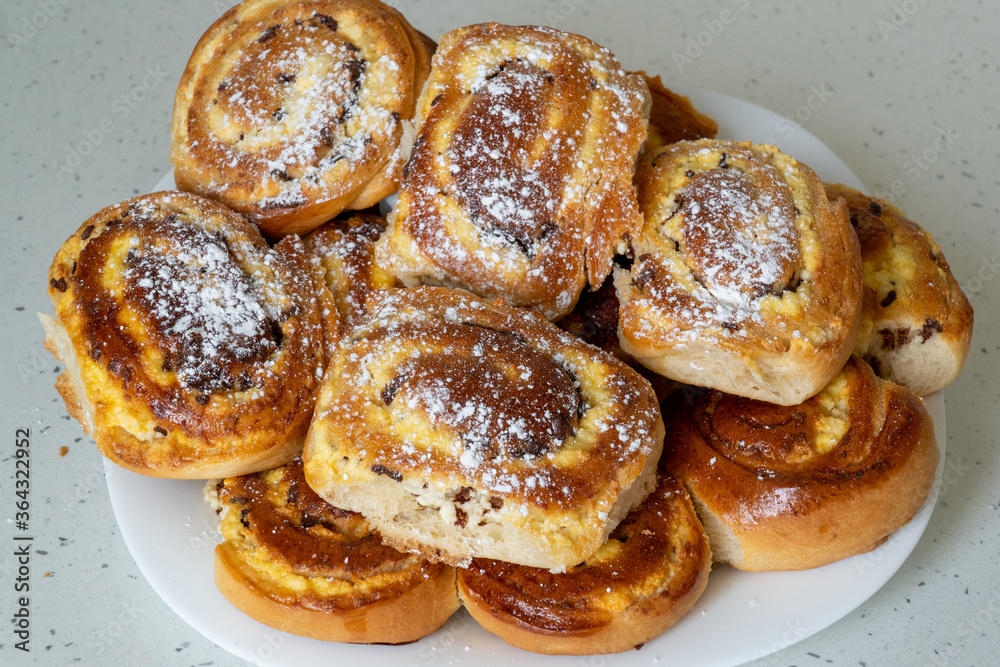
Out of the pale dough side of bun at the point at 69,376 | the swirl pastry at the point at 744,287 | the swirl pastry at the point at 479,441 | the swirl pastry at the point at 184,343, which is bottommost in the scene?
the pale dough side of bun at the point at 69,376

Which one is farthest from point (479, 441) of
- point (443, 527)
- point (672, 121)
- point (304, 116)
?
point (672, 121)

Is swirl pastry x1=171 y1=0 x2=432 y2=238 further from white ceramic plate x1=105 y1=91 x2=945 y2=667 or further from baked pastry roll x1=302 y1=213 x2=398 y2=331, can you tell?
white ceramic plate x1=105 y1=91 x2=945 y2=667

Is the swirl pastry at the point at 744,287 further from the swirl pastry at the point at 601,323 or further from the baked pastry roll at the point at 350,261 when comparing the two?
the baked pastry roll at the point at 350,261

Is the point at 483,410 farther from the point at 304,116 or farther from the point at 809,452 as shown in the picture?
the point at 304,116

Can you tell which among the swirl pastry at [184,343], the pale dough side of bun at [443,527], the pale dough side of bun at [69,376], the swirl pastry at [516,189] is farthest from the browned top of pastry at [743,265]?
the pale dough side of bun at [69,376]

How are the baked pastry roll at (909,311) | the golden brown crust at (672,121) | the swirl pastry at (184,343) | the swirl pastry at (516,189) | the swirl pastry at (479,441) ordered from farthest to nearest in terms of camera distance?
1. the golden brown crust at (672,121)
2. the baked pastry roll at (909,311)
3. the swirl pastry at (516,189)
4. the swirl pastry at (184,343)
5. the swirl pastry at (479,441)

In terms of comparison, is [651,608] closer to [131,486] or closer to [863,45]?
[131,486]
